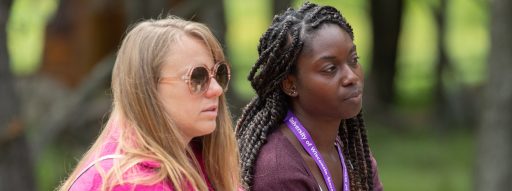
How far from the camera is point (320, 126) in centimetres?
388

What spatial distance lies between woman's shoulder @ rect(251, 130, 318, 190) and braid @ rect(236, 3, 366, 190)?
4cm

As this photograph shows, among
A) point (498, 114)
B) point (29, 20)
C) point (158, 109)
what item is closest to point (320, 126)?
point (158, 109)

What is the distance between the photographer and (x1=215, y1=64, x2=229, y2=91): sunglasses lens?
3.29 meters

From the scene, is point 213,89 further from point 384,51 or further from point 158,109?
point 384,51

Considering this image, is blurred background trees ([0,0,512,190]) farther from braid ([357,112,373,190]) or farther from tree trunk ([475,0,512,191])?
braid ([357,112,373,190])

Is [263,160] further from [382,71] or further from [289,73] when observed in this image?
[382,71]

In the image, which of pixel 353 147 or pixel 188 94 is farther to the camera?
pixel 353 147

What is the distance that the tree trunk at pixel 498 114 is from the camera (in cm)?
873

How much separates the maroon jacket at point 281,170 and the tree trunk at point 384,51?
13.2 m

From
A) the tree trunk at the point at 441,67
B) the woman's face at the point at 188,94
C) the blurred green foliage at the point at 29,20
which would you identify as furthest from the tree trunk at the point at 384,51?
the woman's face at the point at 188,94

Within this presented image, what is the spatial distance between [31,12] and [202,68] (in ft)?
43.0

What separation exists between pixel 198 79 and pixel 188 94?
5cm

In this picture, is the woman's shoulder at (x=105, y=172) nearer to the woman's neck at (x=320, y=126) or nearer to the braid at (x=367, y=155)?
the woman's neck at (x=320, y=126)

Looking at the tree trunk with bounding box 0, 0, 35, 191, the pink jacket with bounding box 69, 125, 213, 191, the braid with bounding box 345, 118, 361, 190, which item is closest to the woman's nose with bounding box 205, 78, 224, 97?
the pink jacket with bounding box 69, 125, 213, 191
